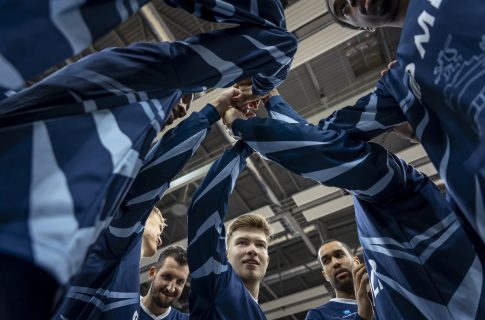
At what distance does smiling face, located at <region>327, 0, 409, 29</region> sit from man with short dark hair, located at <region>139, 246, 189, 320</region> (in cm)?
204

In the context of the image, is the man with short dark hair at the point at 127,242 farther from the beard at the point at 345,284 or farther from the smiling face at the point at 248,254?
the beard at the point at 345,284

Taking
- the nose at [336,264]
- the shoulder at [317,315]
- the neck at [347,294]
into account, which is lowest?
the neck at [347,294]

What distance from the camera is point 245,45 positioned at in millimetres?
1034

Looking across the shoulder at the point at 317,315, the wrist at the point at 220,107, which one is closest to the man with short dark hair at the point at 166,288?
the shoulder at the point at 317,315

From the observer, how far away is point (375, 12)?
118cm

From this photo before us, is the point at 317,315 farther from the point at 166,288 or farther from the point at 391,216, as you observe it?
the point at 391,216

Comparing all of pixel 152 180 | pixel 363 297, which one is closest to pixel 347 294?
pixel 363 297

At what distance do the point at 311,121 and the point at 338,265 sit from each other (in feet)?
7.20

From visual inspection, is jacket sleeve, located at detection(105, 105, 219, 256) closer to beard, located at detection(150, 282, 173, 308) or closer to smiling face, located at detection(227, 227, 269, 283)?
smiling face, located at detection(227, 227, 269, 283)

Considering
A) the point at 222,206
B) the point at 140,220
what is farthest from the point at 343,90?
the point at 140,220

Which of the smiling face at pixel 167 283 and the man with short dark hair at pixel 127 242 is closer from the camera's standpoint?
the man with short dark hair at pixel 127 242

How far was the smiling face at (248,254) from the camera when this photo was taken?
2.26m

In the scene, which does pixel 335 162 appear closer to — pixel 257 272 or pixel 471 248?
pixel 471 248

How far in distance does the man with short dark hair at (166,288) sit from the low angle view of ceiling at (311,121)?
126 cm
